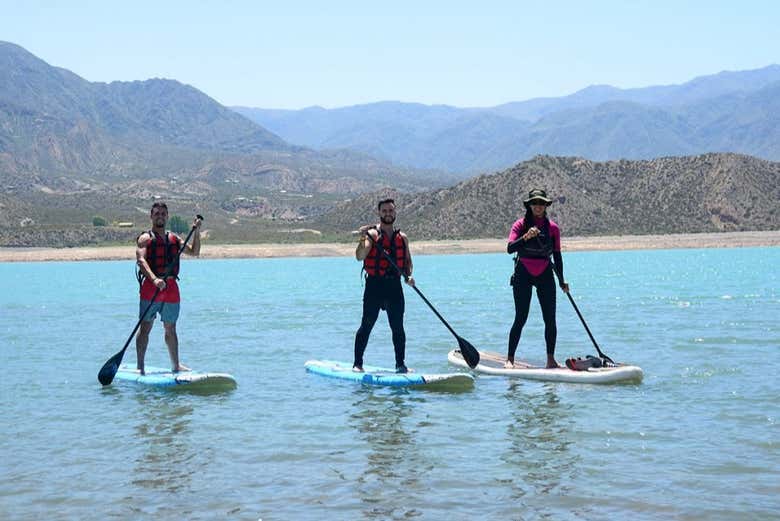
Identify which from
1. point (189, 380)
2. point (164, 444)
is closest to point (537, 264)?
point (189, 380)

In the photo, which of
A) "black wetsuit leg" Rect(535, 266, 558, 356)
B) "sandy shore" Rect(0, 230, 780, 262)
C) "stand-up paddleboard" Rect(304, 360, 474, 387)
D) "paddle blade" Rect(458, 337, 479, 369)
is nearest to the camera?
"stand-up paddleboard" Rect(304, 360, 474, 387)

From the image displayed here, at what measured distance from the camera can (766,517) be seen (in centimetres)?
820

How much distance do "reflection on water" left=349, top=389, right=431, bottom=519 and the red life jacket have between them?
9.95 feet

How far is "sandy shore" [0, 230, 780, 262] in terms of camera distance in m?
112

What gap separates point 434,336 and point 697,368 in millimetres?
8067

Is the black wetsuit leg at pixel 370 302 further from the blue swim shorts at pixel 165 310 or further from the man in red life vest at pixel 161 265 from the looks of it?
the blue swim shorts at pixel 165 310

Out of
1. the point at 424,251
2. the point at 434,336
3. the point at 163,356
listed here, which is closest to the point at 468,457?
the point at 163,356

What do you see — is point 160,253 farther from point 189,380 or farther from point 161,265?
point 189,380

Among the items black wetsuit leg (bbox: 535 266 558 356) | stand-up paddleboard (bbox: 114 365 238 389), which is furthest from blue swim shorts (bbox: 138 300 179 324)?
black wetsuit leg (bbox: 535 266 558 356)

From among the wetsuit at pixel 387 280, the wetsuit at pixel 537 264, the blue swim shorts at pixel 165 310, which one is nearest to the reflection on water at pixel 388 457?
the wetsuit at pixel 387 280

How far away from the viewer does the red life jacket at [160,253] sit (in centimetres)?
1444

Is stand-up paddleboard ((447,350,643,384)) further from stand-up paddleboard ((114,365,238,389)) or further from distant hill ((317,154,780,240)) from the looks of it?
distant hill ((317,154,780,240))

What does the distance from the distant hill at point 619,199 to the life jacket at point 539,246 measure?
107m

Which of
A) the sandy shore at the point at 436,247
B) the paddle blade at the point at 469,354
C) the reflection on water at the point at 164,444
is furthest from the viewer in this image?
the sandy shore at the point at 436,247
